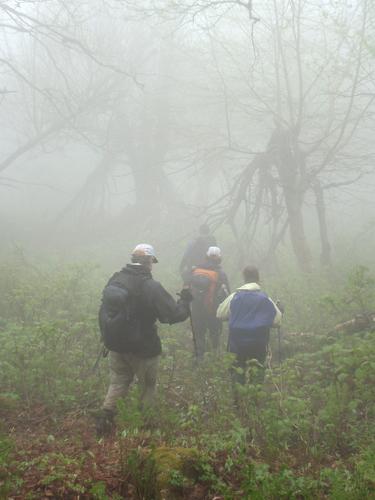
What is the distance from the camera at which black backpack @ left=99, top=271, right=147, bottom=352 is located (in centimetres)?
498

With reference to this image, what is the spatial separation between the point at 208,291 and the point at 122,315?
9.75ft

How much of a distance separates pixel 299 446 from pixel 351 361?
1.11 m

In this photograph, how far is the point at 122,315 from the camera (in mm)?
4988

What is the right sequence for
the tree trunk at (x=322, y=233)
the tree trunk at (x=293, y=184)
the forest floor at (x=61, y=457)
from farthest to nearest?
1. the tree trunk at (x=322, y=233)
2. the tree trunk at (x=293, y=184)
3. the forest floor at (x=61, y=457)

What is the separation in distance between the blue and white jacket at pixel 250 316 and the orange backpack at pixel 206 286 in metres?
1.52

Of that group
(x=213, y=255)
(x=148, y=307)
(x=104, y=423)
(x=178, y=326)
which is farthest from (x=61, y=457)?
(x=178, y=326)

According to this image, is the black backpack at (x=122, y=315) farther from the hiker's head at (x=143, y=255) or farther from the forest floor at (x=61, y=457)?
the forest floor at (x=61, y=457)

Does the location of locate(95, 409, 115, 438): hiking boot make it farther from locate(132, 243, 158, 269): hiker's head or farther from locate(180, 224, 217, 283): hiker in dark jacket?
locate(180, 224, 217, 283): hiker in dark jacket

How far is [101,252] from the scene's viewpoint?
1841cm

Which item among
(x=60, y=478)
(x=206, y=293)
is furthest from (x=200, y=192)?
(x=60, y=478)

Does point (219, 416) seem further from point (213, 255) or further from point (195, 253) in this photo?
point (195, 253)

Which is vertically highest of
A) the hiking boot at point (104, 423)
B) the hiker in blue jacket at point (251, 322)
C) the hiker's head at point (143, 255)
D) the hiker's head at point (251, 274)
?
the hiker's head at point (143, 255)

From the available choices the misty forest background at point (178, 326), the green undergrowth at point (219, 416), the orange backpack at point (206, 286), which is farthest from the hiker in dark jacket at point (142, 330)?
the orange backpack at point (206, 286)

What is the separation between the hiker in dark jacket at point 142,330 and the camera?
198 inches
